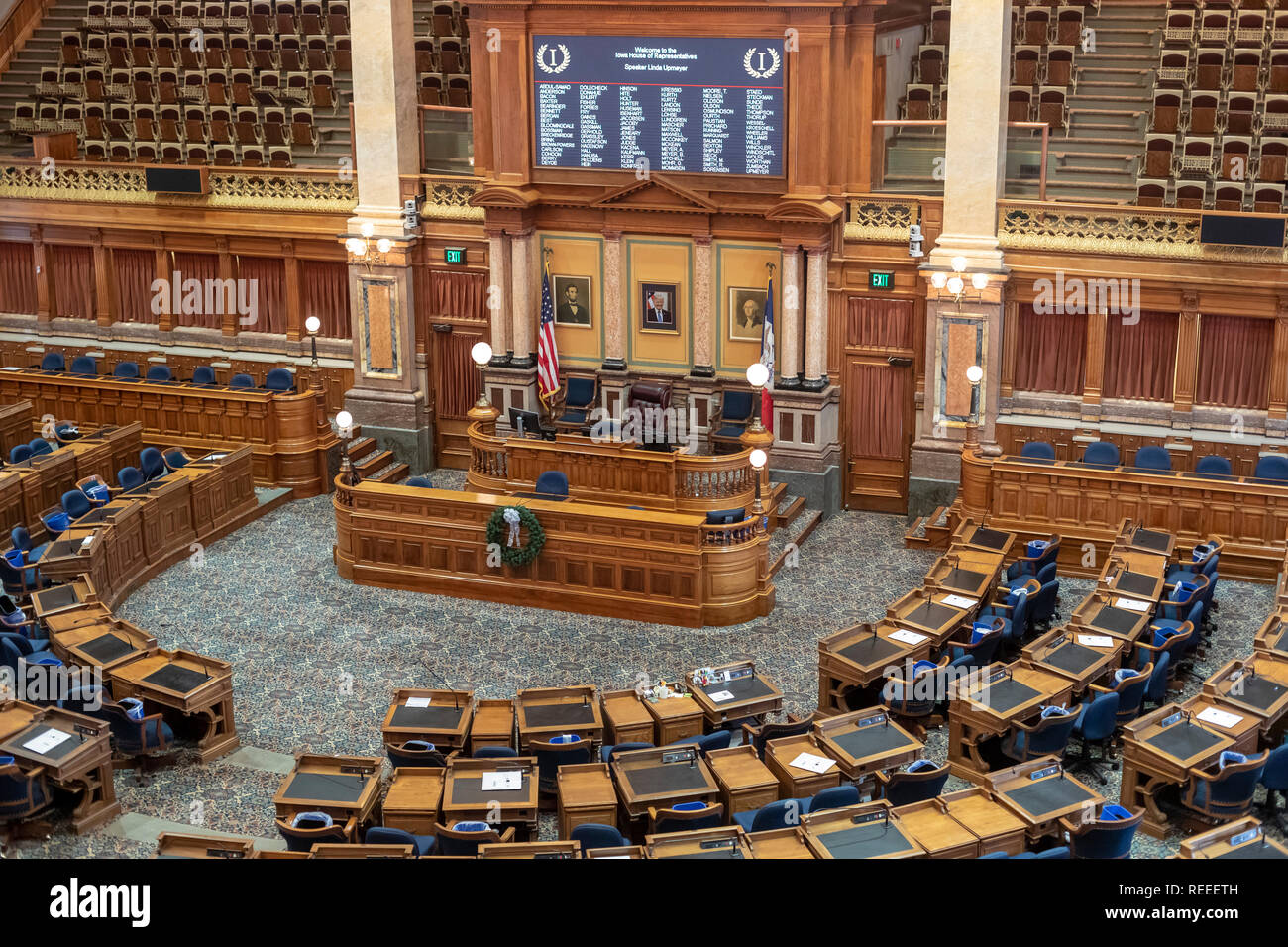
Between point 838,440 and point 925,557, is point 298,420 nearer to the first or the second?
point 838,440

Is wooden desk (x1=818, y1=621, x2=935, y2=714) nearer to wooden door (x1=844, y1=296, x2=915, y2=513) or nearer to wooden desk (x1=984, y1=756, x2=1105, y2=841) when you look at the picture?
wooden desk (x1=984, y1=756, x2=1105, y2=841)

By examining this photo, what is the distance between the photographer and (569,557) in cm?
1588

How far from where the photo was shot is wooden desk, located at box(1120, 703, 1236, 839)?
11.4 metres

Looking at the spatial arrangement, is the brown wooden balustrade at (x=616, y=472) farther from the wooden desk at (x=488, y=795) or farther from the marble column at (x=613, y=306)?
the wooden desk at (x=488, y=795)

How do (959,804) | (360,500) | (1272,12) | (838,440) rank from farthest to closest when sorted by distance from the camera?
1. (1272,12)
2. (838,440)
3. (360,500)
4. (959,804)

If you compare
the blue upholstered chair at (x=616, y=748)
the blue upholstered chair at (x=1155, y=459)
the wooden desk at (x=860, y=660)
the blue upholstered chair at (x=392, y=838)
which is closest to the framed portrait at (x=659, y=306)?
the blue upholstered chair at (x=1155, y=459)

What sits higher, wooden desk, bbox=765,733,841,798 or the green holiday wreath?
the green holiday wreath

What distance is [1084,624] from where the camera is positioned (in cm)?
1376

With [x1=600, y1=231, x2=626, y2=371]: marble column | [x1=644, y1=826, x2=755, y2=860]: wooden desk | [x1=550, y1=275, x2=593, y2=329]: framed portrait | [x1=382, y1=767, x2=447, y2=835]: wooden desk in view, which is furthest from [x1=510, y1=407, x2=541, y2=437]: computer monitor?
[x1=644, y1=826, x2=755, y2=860]: wooden desk

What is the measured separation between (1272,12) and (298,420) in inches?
581

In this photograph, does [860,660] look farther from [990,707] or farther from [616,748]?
[616,748]

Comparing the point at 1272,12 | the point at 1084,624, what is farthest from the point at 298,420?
the point at 1272,12

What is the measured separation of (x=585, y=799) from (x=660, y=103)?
10.2 metres

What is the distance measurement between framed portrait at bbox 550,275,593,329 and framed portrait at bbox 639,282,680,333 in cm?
77
